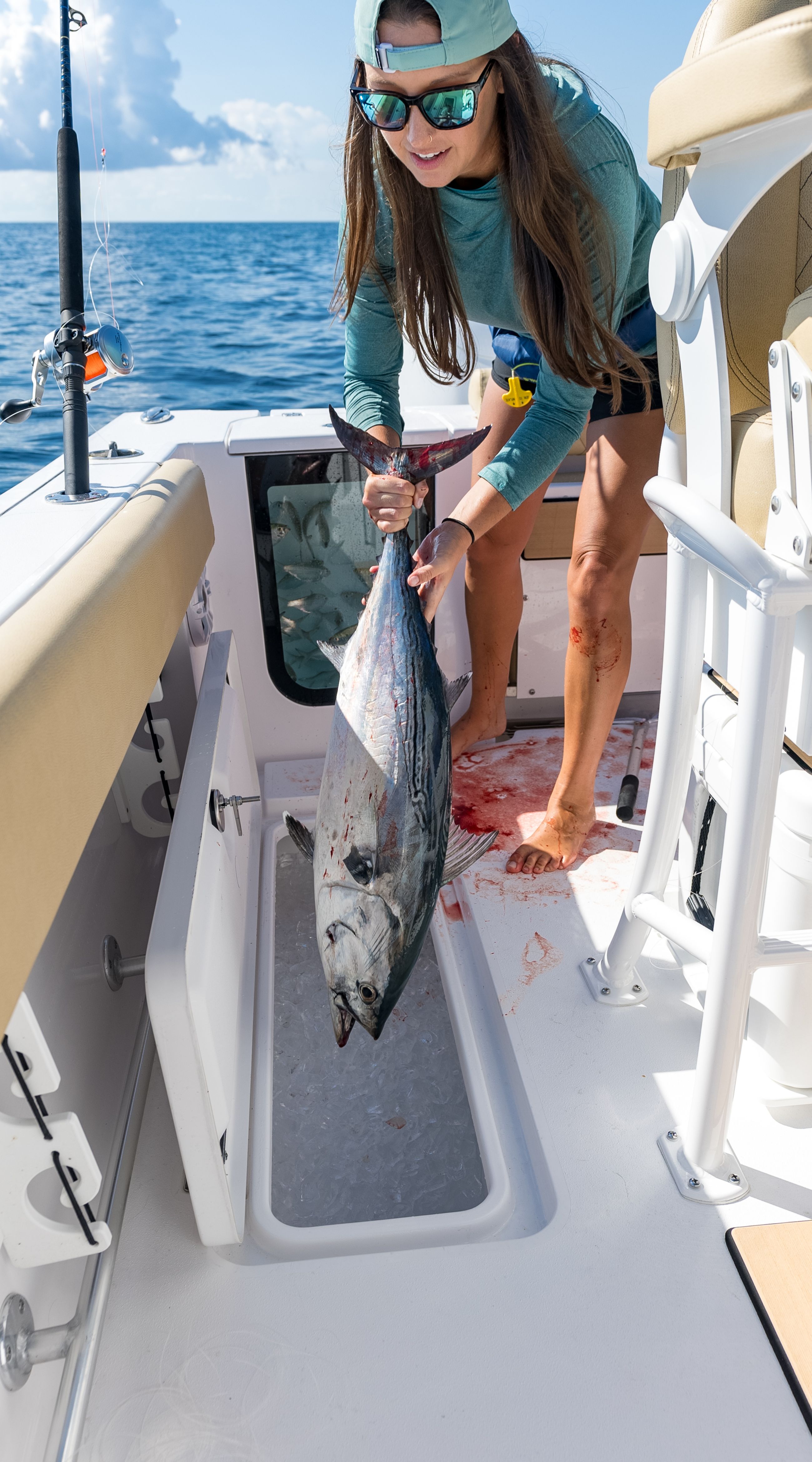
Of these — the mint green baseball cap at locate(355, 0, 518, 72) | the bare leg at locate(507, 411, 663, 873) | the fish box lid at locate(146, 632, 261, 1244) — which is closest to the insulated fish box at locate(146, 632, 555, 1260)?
the fish box lid at locate(146, 632, 261, 1244)

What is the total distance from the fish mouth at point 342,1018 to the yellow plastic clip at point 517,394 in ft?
4.21

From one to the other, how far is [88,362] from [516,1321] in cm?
140

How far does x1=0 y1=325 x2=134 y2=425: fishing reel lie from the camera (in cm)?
134

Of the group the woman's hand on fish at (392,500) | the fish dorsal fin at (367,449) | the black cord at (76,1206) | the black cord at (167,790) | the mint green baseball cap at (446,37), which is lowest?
the black cord at (76,1206)

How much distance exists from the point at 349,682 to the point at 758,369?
71cm

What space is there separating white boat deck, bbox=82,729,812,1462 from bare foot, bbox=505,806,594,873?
1.61ft

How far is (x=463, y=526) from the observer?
159 cm

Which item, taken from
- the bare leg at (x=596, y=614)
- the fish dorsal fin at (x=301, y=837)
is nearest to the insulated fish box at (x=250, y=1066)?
the fish dorsal fin at (x=301, y=837)

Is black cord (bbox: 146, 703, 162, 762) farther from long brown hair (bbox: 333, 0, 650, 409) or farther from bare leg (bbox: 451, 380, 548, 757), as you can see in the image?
long brown hair (bbox: 333, 0, 650, 409)

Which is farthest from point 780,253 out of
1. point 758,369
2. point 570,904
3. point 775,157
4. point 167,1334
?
point 167,1334

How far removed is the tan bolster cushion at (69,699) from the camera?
632 millimetres

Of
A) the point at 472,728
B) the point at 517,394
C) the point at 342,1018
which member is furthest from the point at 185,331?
the point at 342,1018

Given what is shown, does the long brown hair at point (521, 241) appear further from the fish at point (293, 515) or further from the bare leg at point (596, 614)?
the fish at point (293, 515)

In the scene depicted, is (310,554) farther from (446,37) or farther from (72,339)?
(446,37)
